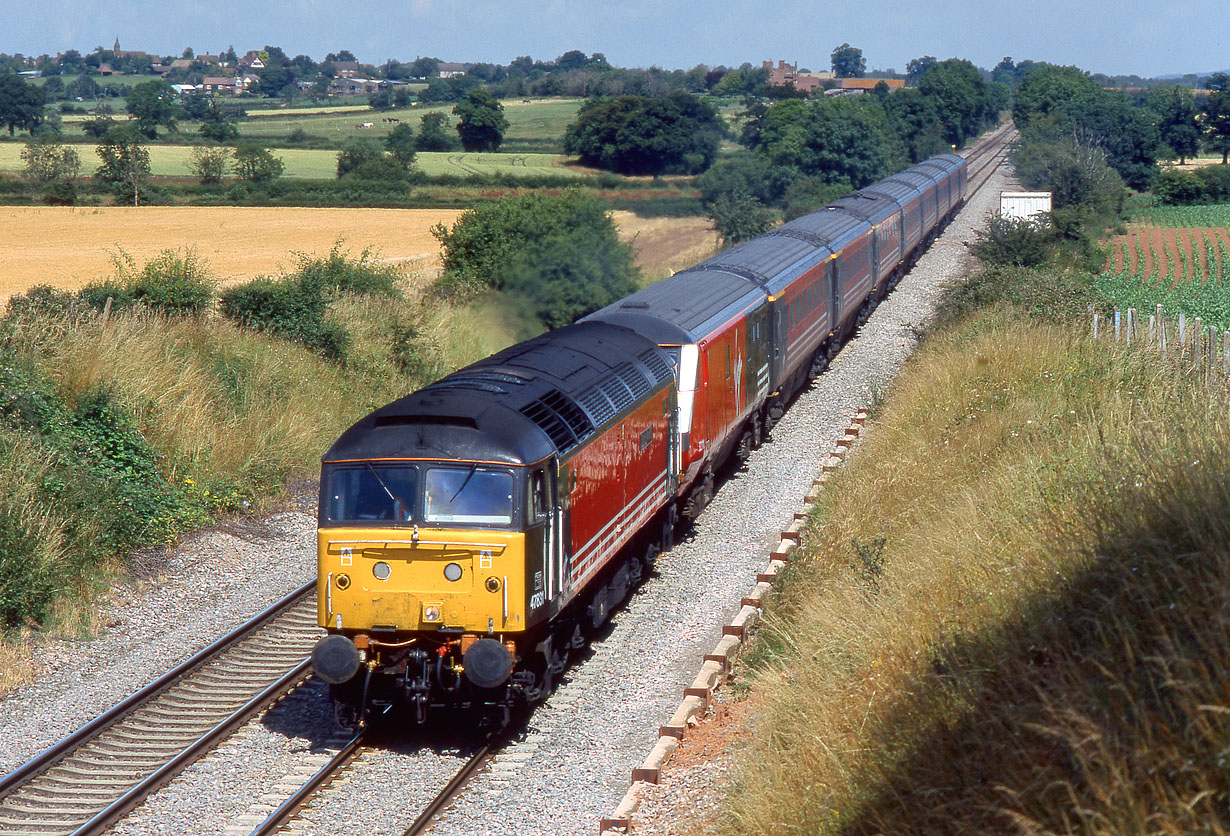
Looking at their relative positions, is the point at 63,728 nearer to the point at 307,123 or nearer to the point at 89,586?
the point at 89,586

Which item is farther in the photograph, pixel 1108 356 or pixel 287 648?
pixel 1108 356

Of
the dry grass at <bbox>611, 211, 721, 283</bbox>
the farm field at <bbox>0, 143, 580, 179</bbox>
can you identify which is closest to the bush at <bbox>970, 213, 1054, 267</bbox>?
the dry grass at <bbox>611, 211, 721, 283</bbox>

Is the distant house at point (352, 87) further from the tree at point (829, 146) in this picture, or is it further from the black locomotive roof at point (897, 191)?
the black locomotive roof at point (897, 191)

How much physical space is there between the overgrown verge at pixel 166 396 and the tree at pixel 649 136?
127ft

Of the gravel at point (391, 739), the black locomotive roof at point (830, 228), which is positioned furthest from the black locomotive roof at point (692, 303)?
the black locomotive roof at point (830, 228)

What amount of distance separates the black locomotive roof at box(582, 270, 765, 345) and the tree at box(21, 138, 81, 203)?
1966 inches

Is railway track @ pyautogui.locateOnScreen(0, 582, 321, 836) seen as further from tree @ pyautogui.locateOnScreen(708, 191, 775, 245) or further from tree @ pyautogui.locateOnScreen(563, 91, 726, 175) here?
tree @ pyautogui.locateOnScreen(563, 91, 726, 175)

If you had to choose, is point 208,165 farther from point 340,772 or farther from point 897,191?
point 340,772

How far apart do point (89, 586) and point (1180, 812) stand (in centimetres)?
1264

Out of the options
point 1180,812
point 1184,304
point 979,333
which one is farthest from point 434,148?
point 1180,812

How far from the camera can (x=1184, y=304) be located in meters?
29.0

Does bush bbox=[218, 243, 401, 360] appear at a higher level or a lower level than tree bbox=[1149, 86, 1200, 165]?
lower

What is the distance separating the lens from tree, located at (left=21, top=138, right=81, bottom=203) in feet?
197

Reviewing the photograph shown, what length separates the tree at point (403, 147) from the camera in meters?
70.4
